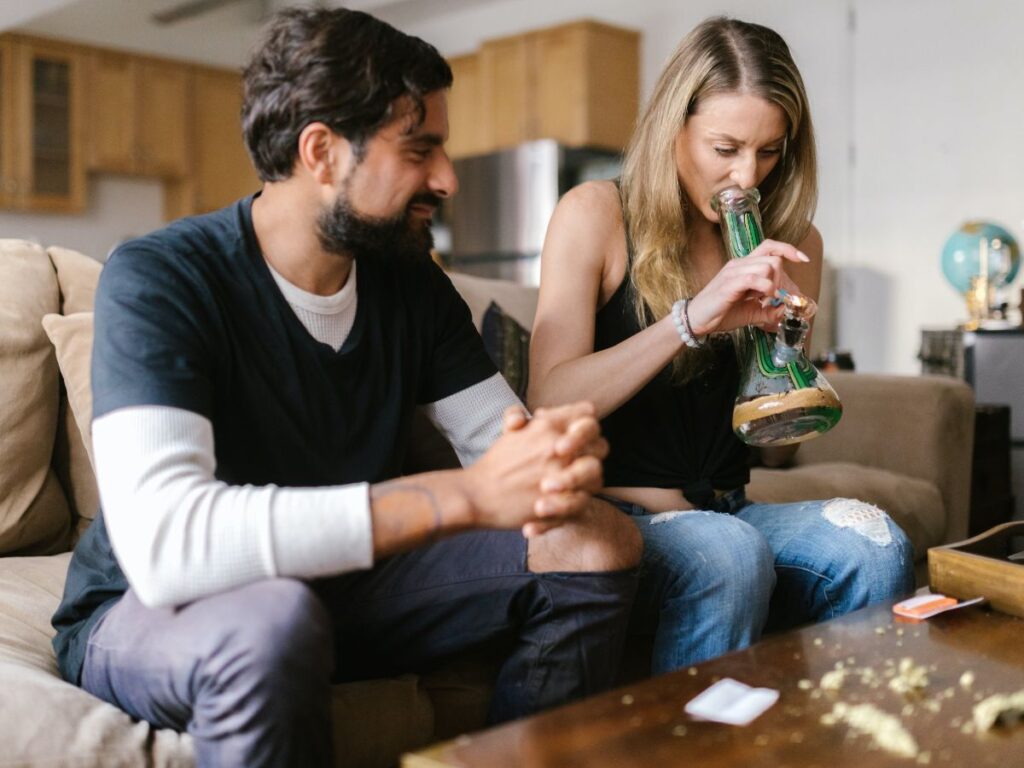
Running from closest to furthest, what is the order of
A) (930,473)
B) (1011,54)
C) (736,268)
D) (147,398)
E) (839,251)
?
(147,398) → (736,268) → (930,473) → (1011,54) → (839,251)

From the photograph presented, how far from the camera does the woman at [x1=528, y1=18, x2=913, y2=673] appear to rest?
4.65 ft

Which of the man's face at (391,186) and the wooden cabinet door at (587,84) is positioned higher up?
the wooden cabinet door at (587,84)

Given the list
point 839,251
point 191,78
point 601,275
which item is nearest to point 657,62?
point 839,251

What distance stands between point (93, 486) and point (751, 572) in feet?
3.23

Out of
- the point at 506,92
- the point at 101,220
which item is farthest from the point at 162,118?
the point at 506,92

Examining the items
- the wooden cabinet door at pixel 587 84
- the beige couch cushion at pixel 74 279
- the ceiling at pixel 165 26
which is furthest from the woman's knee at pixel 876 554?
the ceiling at pixel 165 26

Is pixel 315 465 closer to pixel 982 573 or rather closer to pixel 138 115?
pixel 982 573

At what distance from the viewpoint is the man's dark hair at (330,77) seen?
119 centimetres

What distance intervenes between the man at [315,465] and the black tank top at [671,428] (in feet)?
0.80

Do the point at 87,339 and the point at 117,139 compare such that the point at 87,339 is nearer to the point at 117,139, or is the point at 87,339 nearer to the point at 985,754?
the point at 985,754

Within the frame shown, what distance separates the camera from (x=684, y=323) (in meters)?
1.45

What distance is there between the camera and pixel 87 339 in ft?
5.22

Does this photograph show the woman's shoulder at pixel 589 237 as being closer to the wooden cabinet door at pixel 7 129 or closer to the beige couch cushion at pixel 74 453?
the beige couch cushion at pixel 74 453

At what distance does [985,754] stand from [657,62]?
5172mm
